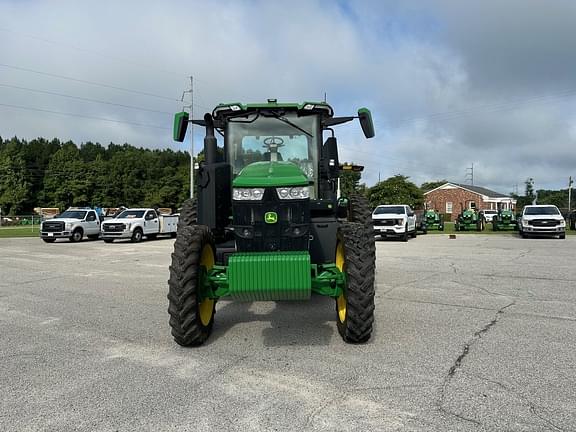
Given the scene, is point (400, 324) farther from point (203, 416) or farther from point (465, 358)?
→ point (203, 416)

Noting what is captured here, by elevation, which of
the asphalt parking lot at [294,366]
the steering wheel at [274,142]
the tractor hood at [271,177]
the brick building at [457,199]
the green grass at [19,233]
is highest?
the brick building at [457,199]

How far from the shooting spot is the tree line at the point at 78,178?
75.7 meters

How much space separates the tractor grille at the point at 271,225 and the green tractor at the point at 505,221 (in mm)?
28806

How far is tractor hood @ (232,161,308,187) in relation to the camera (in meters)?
4.98

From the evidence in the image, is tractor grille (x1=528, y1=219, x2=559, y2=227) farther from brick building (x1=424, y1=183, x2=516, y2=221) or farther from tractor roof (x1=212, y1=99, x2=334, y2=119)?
brick building (x1=424, y1=183, x2=516, y2=221)

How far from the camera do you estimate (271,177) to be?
5066mm

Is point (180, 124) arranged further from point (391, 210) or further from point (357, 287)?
point (391, 210)

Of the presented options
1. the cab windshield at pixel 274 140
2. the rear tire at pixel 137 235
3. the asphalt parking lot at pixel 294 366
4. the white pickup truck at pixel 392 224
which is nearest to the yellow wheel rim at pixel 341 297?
the asphalt parking lot at pixel 294 366

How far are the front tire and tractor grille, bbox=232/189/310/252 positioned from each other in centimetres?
47

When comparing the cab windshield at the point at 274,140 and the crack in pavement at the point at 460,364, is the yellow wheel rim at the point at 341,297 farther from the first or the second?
the cab windshield at the point at 274,140

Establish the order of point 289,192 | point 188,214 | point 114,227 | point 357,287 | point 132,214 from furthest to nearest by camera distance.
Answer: point 132,214 → point 114,227 → point 188,214 → point 289,192 → point 357,287

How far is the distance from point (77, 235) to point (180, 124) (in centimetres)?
2115

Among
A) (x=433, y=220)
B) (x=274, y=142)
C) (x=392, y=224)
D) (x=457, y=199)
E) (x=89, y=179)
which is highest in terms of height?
(x=89, y=179)

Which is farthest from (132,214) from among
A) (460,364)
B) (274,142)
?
(460,364)
